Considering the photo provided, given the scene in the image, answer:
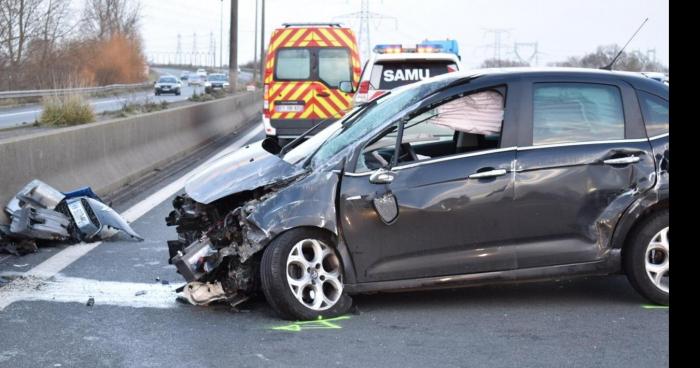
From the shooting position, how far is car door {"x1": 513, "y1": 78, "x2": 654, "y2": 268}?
6.16 metres

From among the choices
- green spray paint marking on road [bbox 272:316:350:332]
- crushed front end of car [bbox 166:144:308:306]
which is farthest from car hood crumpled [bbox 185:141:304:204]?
green spray paint marking on road [bbox 272:316:350:332]

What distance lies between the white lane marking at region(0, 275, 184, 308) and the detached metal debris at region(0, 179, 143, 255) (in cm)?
130

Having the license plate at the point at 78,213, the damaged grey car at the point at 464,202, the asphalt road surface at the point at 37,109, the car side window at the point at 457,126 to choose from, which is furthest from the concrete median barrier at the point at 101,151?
the car side window at the point at 457,126

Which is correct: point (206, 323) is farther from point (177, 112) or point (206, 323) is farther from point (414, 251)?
point (177, 112)

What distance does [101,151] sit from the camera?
12.4 m

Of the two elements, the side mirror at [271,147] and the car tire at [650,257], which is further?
the side mirror at [271,147]

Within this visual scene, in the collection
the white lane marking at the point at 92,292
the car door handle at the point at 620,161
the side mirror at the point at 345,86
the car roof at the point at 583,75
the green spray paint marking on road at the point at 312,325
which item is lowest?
the green spray paint marking on road at the point at 312,325

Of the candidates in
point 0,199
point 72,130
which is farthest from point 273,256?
point 72,130

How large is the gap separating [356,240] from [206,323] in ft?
3.57

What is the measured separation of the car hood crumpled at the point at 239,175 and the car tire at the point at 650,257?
2.28 m

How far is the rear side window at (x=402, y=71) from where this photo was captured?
44.5ft

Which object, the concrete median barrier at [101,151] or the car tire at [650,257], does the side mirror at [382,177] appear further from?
the concrete median barrier at [101,151]

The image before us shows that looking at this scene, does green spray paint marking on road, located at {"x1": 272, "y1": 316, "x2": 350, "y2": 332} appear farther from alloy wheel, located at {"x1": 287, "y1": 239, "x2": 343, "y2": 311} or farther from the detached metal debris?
the detached metal debris

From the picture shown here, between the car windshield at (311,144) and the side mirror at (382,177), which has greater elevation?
the car windshield at (311,144)
